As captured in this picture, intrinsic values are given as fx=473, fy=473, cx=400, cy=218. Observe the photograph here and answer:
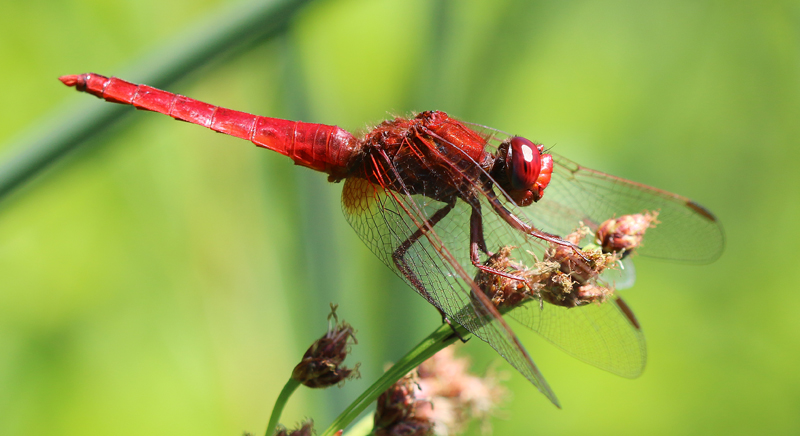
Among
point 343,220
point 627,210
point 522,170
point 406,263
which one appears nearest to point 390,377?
point 406,263

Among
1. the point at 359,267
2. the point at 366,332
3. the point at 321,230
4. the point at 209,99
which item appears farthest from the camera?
the point at 209,99

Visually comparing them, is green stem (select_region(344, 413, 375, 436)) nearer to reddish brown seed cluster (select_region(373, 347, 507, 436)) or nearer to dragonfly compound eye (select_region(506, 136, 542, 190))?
reddish brown seed cluster (select_region(373, 347, 507, 436))

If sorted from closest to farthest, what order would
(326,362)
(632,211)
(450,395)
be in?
(326,362)
(450,395)
(632,211)

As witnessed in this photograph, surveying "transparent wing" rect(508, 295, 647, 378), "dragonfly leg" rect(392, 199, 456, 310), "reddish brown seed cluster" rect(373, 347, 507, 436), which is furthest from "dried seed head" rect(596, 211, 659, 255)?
"reddish brown seed cluster" rect(373, 347, 507, 436)

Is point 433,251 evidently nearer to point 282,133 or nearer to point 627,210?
point 282,133

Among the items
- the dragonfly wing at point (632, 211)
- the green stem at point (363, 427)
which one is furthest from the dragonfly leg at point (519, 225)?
the green stem at point (363, 427)

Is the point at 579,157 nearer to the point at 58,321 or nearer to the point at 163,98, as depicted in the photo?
the point at 163,98

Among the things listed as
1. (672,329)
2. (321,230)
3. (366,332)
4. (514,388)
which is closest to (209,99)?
(321,230)
